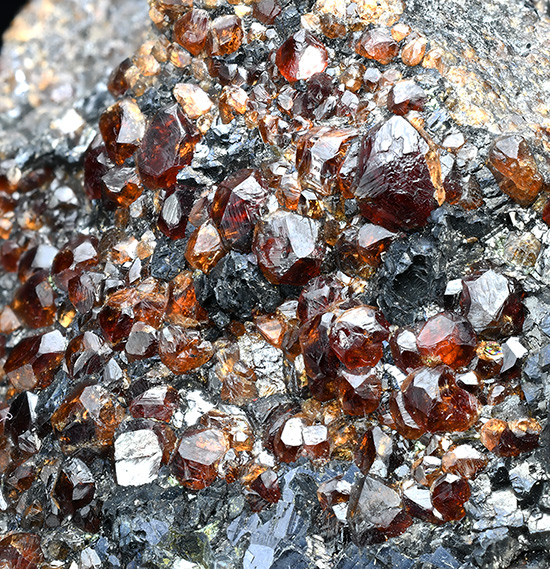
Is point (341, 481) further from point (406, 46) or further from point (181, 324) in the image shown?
point (406, 46)

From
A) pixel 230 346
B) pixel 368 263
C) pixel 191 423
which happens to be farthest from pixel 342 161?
pixel 191 423

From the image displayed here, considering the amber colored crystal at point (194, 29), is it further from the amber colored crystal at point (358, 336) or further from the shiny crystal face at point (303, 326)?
the amber colored crystal at point (358, 336)

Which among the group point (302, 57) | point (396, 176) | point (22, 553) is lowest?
point (22, 553)

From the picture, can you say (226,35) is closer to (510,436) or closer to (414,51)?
(414,51)

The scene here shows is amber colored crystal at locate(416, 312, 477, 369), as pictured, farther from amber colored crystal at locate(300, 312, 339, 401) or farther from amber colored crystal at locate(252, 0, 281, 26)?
amber colored crystal at locate(252, 0, 281, 26)

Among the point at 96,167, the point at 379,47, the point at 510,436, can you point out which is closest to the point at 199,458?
the point at 510,436

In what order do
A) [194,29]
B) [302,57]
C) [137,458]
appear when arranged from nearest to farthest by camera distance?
[137,458] → [302,57] → [194,29]
